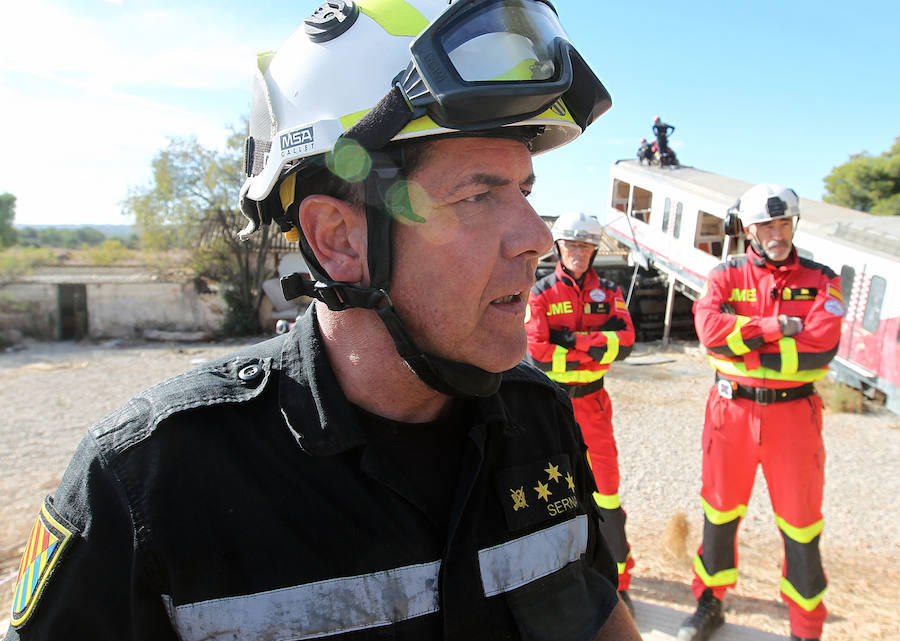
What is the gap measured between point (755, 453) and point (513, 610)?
308cm

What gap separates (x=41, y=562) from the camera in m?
1.08

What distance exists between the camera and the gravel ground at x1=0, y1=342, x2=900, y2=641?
13.5ft

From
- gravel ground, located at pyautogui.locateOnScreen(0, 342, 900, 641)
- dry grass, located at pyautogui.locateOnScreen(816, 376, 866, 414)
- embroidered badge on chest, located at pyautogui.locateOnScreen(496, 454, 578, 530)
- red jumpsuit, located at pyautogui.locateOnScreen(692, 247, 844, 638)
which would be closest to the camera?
embroidered badge on chest, located at pyautogui.locateOnScreen(496, 454, 578, 530)

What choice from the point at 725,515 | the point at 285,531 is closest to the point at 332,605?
the point at 285,531

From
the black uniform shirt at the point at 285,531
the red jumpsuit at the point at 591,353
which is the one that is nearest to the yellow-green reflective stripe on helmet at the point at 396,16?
the black uniform shirt at the point at 285,531

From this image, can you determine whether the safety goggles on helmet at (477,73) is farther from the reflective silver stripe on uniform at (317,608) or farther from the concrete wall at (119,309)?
the concrete wall at (119,309)

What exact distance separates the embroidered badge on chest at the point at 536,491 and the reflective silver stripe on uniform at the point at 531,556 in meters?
0.04

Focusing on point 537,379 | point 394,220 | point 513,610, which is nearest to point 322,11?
point 394,220

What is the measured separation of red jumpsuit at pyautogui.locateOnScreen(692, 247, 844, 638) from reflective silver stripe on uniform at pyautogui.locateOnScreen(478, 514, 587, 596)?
109 inches

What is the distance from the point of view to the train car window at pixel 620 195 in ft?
61.4

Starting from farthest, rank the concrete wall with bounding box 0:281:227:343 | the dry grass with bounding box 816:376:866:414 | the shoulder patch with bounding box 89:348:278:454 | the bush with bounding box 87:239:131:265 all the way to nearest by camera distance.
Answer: the bush with bounding box 87:239:131:265 < the concrete wall with bounding box 0:281:227:343 < the dry grass with bounding box 816:376:866:414 < the shoulder patch with bounding box 89:348:278:454

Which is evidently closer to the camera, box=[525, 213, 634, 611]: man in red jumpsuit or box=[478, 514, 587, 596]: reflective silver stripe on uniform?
box=[478, 514, 587, 596]: reflective silver stripe on uniform

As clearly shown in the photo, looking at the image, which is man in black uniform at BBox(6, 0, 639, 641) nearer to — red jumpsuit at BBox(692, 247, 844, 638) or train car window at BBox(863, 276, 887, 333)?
red jumpsuit at BBox(692, 247, 844, 638)

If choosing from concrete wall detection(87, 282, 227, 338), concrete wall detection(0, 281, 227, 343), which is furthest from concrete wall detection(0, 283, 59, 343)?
concrete wall detection(87, 282, 227, 338)
